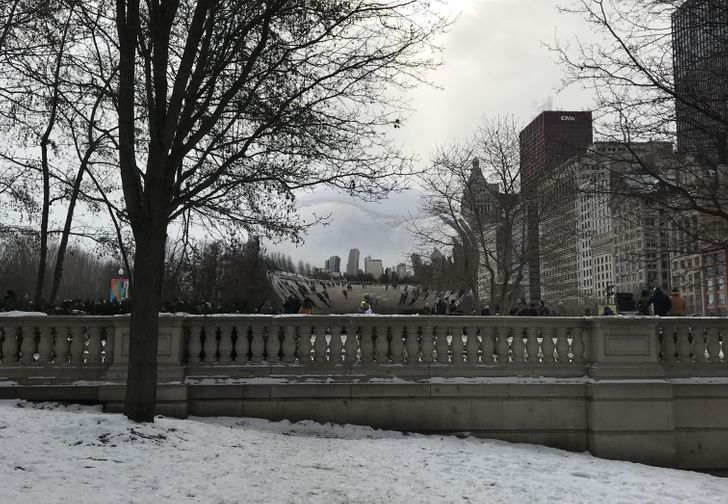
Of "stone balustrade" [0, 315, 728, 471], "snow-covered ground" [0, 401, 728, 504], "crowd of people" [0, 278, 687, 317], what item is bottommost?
"snow-covered ground" [0, 401, 728, 504]

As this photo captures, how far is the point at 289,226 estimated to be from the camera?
32.5 ft

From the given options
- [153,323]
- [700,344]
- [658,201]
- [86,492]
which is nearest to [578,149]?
[658,201]

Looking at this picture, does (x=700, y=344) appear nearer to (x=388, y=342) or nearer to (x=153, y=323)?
(x=388, y=342)

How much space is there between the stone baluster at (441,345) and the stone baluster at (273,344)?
2.59 meters

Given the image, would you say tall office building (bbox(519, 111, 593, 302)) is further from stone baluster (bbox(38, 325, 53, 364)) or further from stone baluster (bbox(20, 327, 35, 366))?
stone baluster (bbox(20, 327, 35, 366))

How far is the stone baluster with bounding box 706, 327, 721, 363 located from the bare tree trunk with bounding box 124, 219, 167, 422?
897 cm

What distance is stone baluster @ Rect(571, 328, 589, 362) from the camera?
10.1m

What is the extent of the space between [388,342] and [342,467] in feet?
9.63

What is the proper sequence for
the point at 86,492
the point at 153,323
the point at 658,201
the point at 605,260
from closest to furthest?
the point at 86,492 → the point at 153,323 → the point at 658,201 → the point at 605,260

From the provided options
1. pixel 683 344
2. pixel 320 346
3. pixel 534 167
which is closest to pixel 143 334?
pixel 320 346

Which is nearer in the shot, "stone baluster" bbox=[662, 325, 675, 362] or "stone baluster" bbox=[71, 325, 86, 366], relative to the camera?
"stone baluster" bbox=[71, 325, 86, 366]

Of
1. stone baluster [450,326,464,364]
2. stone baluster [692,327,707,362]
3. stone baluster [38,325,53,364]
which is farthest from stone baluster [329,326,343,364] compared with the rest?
stone baluster [692,327,707,362]

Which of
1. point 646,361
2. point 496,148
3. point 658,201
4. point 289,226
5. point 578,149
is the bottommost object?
point 646,361

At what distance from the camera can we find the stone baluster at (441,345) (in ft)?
32.2
